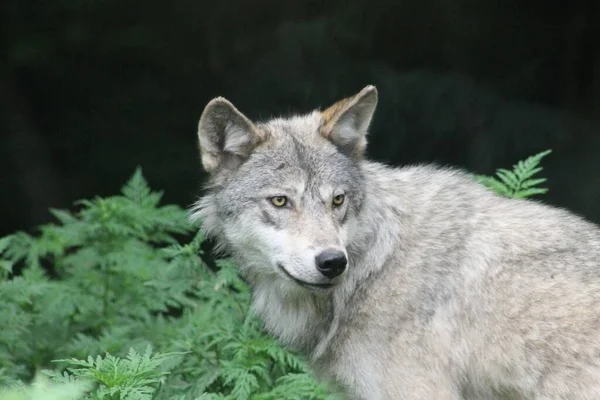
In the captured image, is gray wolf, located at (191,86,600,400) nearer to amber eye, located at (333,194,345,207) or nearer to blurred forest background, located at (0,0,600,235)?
amber eye, located at (333,194,345,207)

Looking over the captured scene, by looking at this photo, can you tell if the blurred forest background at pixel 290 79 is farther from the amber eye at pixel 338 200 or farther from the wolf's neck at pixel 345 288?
the amber eye at pixel 338 200

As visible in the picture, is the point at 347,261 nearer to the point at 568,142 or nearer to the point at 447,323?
the point at 447,323

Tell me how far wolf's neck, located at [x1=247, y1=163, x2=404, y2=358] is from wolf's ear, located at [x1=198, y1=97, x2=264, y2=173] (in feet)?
2.24

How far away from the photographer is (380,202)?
4.89m

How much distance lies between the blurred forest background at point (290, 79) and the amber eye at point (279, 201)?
407 cm

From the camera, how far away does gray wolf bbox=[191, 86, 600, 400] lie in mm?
4379

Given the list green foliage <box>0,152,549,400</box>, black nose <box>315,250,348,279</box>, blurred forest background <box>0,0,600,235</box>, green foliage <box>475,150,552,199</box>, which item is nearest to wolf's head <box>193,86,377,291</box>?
black nose <box>315,250,348,279</box>

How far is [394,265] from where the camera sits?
4680 mm

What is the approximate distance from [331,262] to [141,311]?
273cm

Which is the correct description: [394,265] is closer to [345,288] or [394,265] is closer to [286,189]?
[345,288]

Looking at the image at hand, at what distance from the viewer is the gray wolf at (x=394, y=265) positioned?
4379 millimetres

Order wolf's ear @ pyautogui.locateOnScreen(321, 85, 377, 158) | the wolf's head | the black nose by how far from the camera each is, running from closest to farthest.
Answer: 1. the black nose
2. the wolf's head
3. wolf's ear @ pyautogui.locateOnScreen(321, 85, 377, 158)

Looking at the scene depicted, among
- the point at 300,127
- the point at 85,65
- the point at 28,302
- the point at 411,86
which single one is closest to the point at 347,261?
the point at 300,127

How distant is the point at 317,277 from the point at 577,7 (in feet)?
17.1
